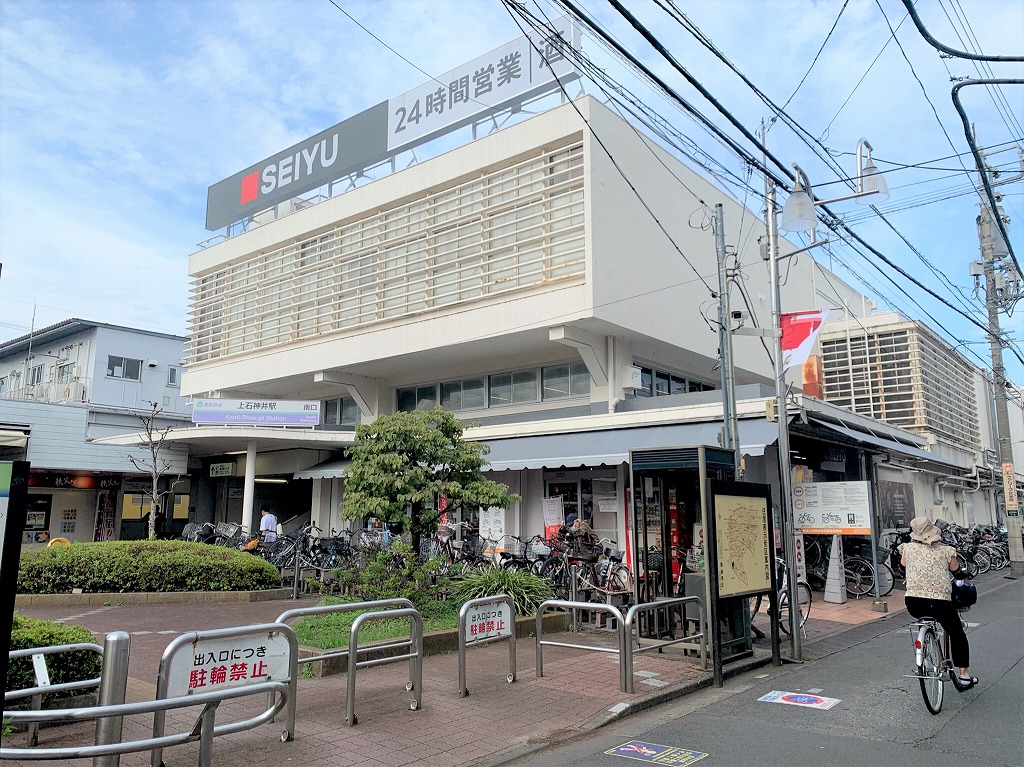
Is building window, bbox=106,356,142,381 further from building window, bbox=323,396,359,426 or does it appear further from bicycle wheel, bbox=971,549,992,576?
bicycle wheel, bbox=971,549,992,576

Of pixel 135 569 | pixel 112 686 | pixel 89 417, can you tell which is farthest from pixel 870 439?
pixel 89 417

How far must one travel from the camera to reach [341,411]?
82.8 ft

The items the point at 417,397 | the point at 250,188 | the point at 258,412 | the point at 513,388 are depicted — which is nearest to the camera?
the point at 513,388

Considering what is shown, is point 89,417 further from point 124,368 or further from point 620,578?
point 620,578

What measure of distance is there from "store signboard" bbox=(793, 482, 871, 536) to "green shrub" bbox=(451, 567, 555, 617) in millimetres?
5927

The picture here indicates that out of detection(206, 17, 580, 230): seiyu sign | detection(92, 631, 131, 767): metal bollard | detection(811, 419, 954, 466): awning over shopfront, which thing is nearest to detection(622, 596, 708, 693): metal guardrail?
detection(92, 631, 131, 767): metal bollard

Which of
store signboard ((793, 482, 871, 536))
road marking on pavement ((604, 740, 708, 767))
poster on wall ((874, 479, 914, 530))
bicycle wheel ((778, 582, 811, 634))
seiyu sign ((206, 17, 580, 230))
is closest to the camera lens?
road marking on pavement ((604, 740, 708, 767))

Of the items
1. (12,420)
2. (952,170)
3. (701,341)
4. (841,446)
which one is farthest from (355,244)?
(952,170)

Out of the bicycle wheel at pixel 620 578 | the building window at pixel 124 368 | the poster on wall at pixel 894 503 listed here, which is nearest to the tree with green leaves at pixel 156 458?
the building window at pixel 124 368

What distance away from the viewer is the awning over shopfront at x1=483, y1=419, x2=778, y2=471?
14.5 m

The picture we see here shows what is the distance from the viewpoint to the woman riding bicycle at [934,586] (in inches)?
285

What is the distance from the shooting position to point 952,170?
1023cm

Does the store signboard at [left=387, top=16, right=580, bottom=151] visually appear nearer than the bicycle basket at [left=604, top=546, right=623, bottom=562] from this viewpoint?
No

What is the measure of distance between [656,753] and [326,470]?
16.8 meters
